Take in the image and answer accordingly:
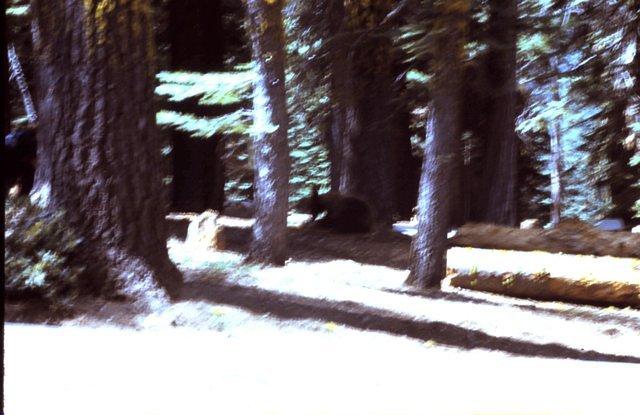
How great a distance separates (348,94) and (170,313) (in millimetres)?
7967

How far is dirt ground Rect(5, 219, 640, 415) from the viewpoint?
595cm

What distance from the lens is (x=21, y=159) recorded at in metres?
11.4

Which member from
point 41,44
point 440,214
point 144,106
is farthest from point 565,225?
point 41,44

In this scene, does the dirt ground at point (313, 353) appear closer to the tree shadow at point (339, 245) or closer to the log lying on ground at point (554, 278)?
the log lying on ground at point (554, 278)

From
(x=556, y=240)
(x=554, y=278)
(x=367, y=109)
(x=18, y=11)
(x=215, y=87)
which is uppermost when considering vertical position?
(x=18, y=11)

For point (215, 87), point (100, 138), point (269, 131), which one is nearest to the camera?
point (100, 138)

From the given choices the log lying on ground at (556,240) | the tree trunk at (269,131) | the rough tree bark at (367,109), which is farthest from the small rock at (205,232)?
the log lying on ground at (556,240)

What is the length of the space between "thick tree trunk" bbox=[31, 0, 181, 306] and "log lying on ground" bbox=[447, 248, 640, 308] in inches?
229

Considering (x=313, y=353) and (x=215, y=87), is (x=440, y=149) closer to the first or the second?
(x=215, y=87)

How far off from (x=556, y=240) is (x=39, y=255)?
903cm

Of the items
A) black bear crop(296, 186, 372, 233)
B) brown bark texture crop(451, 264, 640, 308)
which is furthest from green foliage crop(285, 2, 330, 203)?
brown bark texture crop(451, 264, 640, 308)

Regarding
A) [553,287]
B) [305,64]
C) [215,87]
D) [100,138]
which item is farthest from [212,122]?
[553,287]

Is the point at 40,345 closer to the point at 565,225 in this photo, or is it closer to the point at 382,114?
the point at 565,225

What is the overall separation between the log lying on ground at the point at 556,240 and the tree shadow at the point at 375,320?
4.70m
